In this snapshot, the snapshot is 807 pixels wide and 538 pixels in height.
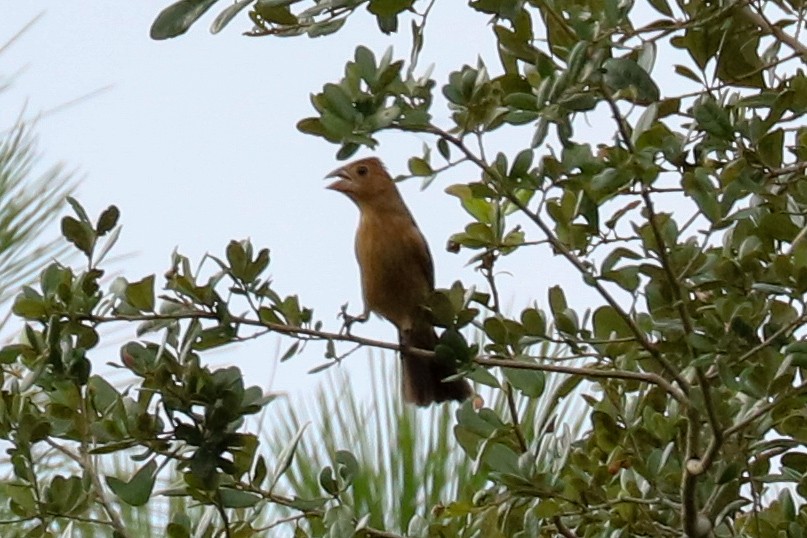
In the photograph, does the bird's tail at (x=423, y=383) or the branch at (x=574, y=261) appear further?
the bird's tail at (x=423, y=383)

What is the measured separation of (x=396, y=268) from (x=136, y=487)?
56.6 inches

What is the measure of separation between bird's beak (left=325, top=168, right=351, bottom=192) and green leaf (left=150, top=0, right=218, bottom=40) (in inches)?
69.1

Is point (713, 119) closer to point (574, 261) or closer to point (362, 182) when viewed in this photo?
point (574, 261)

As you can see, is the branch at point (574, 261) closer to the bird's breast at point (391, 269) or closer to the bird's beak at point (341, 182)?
the bird's breast at point (391, 269)

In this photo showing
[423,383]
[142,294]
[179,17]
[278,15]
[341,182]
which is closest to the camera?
[179,17]

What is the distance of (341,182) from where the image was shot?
298 centimetres

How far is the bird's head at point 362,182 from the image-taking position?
2971mm

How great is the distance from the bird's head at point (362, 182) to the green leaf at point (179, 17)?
175 centimetres

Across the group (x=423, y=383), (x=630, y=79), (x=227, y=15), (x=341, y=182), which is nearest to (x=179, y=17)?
(x=227, y=15)

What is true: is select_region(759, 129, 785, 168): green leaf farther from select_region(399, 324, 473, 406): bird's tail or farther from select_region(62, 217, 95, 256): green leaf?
select_region(399, 324, 473, 406): bird's tail

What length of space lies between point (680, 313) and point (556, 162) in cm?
18

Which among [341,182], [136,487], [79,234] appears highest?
[341,182]

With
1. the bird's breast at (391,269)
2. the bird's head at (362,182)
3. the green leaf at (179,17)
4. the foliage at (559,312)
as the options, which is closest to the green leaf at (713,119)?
the foliage at (559,312)

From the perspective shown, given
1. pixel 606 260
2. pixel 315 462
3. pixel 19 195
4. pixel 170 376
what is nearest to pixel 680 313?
pixel 606 260
